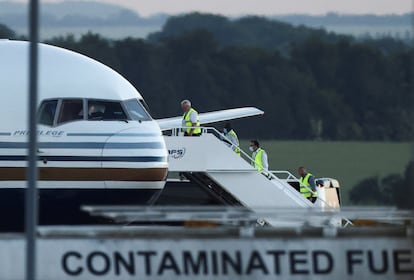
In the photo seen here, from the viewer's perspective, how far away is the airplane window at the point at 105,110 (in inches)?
993

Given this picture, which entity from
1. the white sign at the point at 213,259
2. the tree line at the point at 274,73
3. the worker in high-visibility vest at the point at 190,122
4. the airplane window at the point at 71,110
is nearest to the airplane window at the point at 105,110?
the airplane window at the point at 71,110

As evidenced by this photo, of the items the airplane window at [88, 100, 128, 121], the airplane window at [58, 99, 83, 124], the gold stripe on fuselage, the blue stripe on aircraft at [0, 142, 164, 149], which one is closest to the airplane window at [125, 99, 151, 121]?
the airplane window at [88, 100, 128, 121]

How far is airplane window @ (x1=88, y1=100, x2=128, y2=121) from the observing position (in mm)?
25219

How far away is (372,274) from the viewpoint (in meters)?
18.3

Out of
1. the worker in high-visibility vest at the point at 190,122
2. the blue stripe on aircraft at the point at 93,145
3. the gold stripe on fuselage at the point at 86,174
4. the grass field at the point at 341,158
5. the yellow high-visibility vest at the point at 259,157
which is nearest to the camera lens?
the gold stripe on fuselage at the point at 86,174

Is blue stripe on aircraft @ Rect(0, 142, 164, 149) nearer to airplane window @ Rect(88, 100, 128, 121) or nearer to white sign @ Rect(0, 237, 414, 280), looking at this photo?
airplane window @ Rect(88, 100, 128, 121)

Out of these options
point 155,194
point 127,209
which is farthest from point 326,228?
point 155,194

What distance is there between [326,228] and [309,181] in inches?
636

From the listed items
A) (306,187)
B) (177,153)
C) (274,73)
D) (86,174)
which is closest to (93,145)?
(86,174)

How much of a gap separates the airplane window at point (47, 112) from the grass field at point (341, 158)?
361 inches

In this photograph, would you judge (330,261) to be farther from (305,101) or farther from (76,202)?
(305,101)

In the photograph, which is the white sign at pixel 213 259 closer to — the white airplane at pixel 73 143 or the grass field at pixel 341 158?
the white airplane at pixel 73 143

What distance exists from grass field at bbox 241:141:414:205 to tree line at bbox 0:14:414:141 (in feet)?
1.93

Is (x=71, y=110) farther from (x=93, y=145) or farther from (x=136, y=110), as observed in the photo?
(x=136, y=110)
